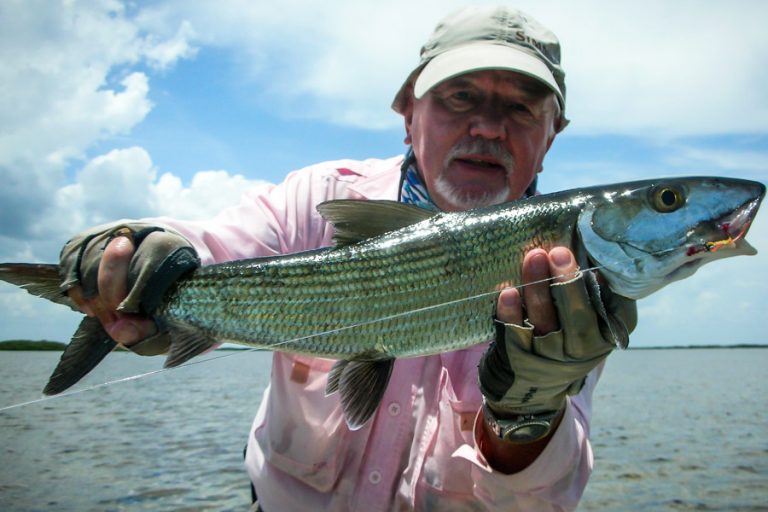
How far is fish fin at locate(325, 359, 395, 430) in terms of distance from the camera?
2.96 metres

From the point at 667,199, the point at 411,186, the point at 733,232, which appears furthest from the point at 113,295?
the point at 733,232

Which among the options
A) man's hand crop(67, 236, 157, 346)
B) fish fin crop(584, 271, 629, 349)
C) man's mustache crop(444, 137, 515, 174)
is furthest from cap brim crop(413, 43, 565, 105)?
man's hand crop(67, 236, 157, 346)

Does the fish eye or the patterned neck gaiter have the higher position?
the patterned neck gaiter

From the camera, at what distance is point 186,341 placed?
9.91ft

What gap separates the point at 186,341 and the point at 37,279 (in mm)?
762

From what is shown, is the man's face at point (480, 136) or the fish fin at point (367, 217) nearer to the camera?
the fish fin at point (367, 217)

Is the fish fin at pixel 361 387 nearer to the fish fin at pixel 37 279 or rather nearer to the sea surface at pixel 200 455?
the sea surface at pixel 200 455

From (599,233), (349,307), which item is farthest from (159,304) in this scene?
(599,233)

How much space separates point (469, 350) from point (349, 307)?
1167mm

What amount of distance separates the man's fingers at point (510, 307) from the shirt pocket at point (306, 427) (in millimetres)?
1332

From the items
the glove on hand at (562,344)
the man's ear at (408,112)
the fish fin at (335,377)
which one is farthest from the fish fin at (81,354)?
the man's ear at (408,112)

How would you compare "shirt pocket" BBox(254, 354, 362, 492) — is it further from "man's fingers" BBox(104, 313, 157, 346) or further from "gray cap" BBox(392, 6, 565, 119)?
"gray cap" BBox(392, 6, 565, 119)

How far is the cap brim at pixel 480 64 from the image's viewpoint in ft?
Answer: 12.4

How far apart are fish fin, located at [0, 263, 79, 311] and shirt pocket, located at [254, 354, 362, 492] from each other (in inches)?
53.2
